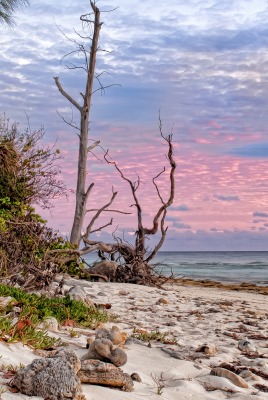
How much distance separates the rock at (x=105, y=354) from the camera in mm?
4992

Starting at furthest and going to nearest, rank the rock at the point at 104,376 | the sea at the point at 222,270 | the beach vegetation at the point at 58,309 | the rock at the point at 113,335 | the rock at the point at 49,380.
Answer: the sea at the point at 222,270 < the beach vegetation at the point at 58,309 < the rock at the point at 113,335 < the rock at the point at 104,376 < the rock at the point at 49,380

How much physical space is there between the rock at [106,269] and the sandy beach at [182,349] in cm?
469

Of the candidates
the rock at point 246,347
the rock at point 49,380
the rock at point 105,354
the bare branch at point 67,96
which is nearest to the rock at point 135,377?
the rock at point 105,354

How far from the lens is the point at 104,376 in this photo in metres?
4.42

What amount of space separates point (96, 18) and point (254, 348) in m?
15.4

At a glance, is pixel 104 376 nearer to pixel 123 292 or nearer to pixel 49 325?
pixel 49 325

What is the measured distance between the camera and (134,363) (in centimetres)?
554

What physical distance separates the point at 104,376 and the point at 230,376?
1604 mm

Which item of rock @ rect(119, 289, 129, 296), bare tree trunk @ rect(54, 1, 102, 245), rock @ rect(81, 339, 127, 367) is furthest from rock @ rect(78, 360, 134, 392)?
bare tree trunk @ rect(54, 1, 102, 245)

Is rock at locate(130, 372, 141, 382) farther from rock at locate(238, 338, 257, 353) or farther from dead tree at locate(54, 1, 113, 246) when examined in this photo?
dead tree at locate(54, 1, 113, 246)

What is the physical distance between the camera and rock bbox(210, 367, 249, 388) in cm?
541

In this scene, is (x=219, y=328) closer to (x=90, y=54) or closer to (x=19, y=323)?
(x=19, y=323)

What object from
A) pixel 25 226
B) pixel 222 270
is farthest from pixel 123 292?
pixel 222 270

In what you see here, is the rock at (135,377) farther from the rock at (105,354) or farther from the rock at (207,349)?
the rock at (207,349)
